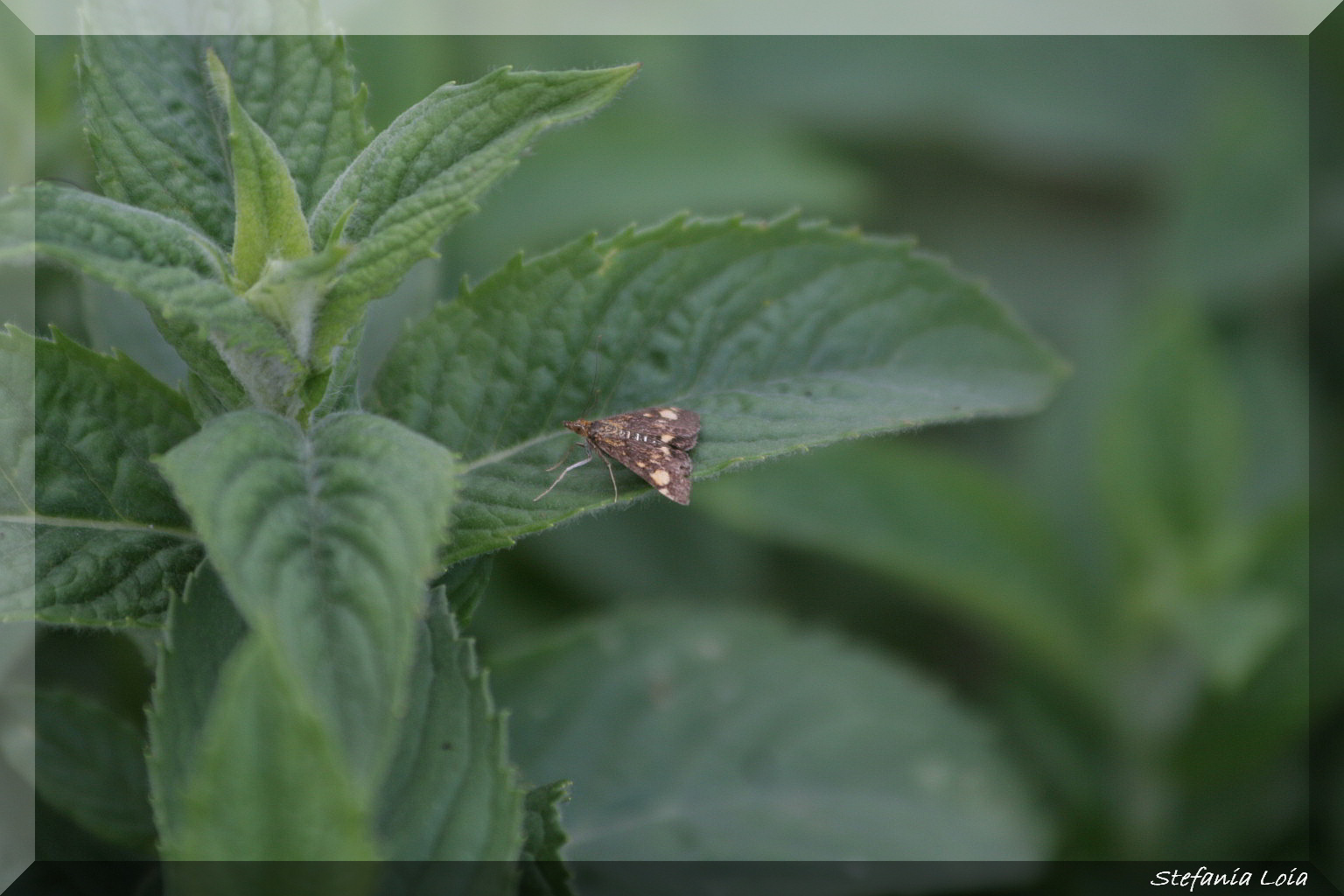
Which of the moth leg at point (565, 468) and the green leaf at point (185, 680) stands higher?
the moth leg at point (565, 468)

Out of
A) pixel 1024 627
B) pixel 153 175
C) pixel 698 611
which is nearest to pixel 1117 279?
pixel 1024 627

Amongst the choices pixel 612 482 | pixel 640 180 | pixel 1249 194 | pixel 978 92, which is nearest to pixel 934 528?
pixel 640 180

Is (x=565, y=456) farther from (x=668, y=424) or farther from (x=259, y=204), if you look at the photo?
(x=259, y=204)

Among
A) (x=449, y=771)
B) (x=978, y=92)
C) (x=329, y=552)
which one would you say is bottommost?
(x=449, y=771)

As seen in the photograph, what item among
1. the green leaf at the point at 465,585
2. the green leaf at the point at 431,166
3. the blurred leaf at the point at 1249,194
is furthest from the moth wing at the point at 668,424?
the blurred leaf at the point at 1249,194

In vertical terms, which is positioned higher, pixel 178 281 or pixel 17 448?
pixel 178 281

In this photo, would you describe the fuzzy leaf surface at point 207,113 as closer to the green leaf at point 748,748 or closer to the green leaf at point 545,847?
the green leaf at point 545,847

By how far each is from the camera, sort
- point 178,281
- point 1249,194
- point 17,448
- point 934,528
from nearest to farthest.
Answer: point 178,281
point 17,448
point 934,528
point 1249,194
